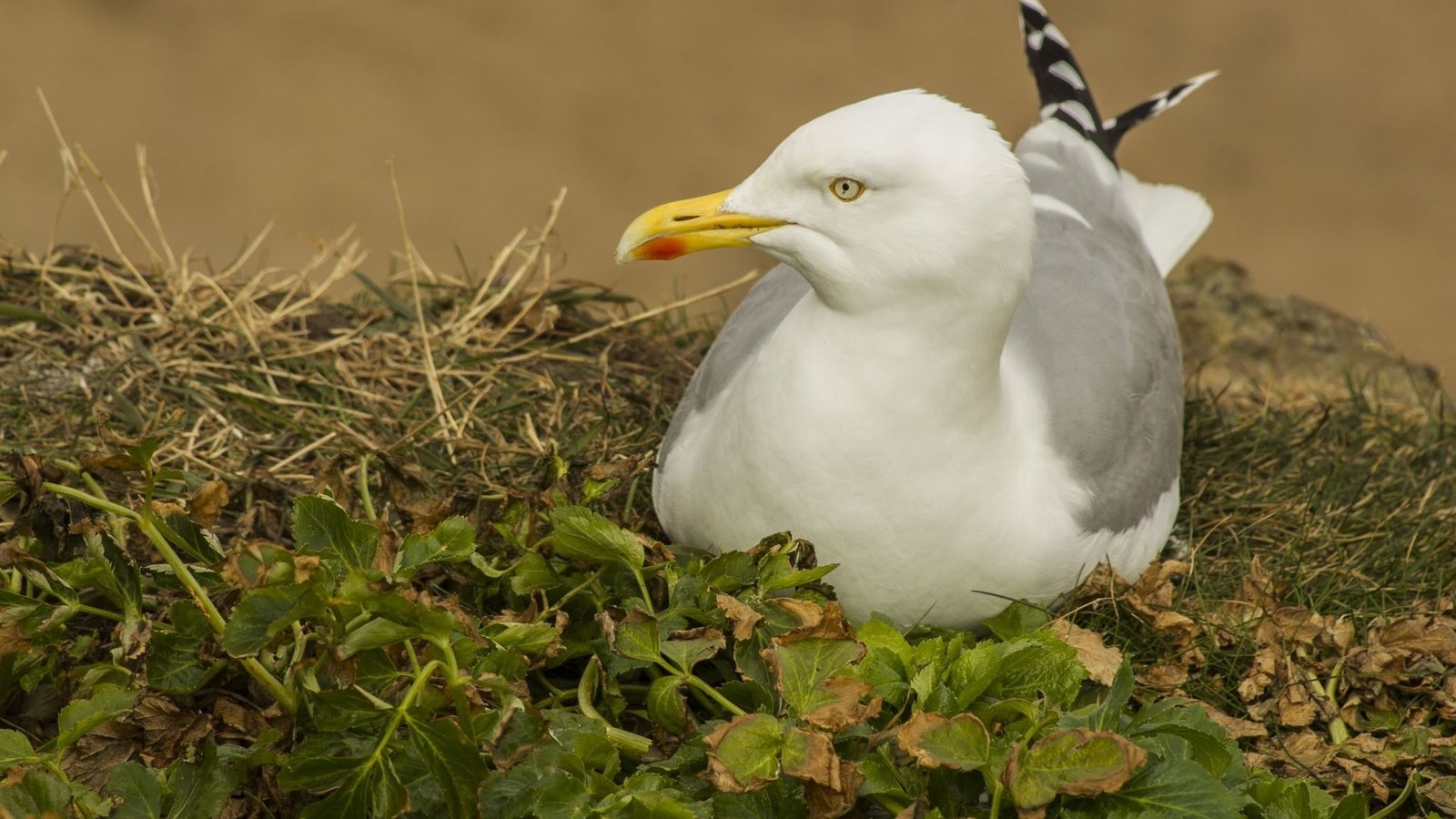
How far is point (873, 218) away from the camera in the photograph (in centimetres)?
225

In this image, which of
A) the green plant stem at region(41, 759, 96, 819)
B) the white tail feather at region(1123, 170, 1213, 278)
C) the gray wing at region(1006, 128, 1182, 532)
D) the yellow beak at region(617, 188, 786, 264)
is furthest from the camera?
the white tail feather at region(1123, 170, 1213, 278)

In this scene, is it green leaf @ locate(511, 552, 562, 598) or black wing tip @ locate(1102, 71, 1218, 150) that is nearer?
green leaf @ locate(511, 552, 562, 598)

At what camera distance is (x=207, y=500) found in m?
2.18

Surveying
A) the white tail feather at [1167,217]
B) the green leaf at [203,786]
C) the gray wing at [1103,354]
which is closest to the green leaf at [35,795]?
the green leaf at [203,786]

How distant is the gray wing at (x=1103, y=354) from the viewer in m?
2.69

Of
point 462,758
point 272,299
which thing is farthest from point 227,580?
point 272,299

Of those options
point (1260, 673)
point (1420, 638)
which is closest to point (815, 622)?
point (1260, 673)

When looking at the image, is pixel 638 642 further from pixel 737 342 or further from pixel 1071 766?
pixel 737 342

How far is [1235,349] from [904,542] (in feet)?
7.53

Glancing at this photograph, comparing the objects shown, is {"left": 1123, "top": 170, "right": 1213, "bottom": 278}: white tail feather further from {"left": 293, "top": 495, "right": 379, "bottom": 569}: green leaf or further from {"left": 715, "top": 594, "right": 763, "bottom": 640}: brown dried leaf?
{"left": 293, "top": 495, "right": 379, "bottom": 569}: green leaf

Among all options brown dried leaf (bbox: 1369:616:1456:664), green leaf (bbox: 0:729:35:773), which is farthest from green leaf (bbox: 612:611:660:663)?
brown dried leaf (bbox: 1369:616:1456:664)

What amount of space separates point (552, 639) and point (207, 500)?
0.53 metres

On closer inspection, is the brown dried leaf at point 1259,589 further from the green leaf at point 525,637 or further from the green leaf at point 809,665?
the green leaf at point 525,637

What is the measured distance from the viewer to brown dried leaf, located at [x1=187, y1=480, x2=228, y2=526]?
217cm
